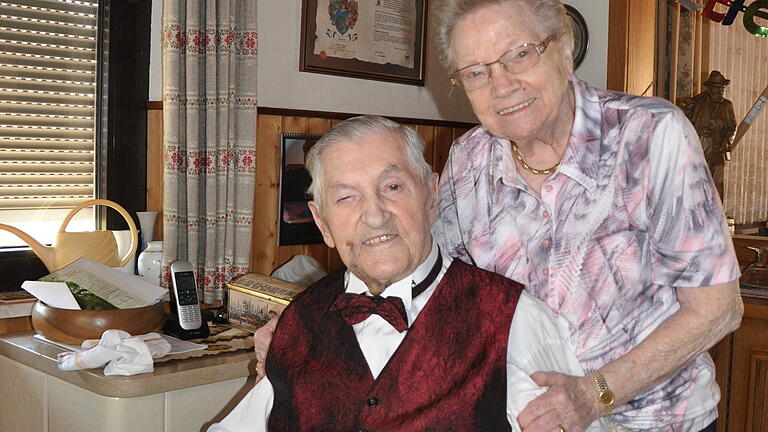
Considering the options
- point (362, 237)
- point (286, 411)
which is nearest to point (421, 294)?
point (362, 237)

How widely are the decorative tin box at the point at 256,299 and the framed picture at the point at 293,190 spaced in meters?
0.68

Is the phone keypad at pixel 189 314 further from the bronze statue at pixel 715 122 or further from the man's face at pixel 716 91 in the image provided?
the man's face at pixel 716 91

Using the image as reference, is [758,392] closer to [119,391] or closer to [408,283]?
[408,283]

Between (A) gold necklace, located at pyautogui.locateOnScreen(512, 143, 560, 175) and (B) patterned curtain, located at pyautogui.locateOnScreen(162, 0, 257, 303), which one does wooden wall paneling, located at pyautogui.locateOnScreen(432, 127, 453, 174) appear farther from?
(A) gold necklace, located at pyautogui.locateOnScreen(512, 143, 560, 175)

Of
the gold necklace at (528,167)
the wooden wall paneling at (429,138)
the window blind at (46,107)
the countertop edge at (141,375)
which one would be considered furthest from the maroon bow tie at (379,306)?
the wooden wall paneling at (429,138)

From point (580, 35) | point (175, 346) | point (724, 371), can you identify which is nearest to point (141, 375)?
point (175, 346)

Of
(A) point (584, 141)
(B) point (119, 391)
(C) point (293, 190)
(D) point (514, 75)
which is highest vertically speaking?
(D) point (514, 75)

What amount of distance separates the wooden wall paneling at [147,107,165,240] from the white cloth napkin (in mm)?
903

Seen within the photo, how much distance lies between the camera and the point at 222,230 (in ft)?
10.0

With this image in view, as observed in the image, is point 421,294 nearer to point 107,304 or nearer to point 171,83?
point 107,304

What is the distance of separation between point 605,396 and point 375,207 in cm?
52

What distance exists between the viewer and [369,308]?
1.54 meters

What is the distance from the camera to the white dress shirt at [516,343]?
4.81 ft

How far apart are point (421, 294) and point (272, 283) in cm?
120
